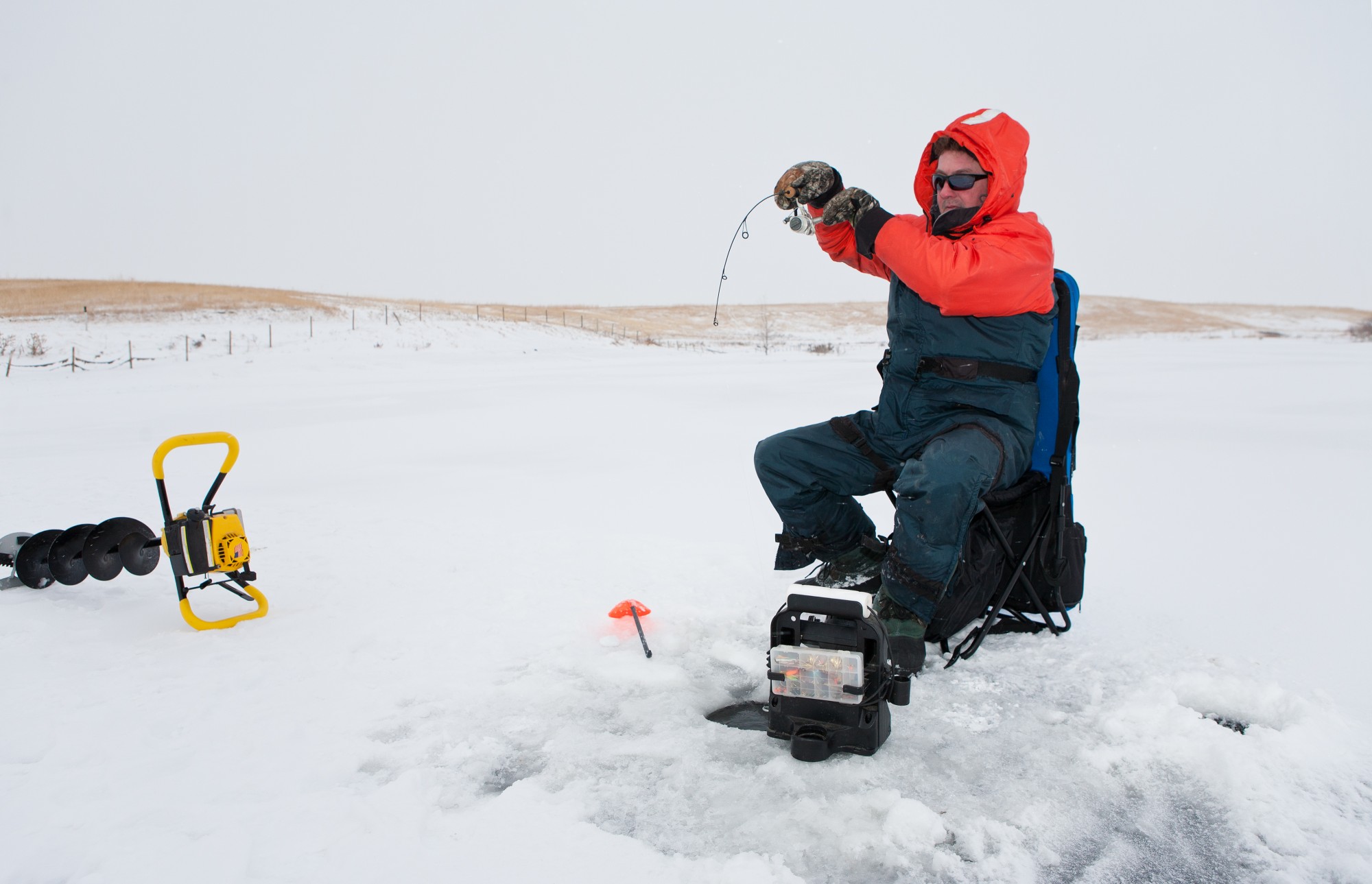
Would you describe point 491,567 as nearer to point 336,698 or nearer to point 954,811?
point 336,698

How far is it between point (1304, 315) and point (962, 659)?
115039 mm

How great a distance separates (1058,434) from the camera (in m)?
2.86

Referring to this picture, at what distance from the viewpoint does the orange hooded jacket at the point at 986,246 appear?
2570 mm

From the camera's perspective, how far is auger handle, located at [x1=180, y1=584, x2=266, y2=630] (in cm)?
297

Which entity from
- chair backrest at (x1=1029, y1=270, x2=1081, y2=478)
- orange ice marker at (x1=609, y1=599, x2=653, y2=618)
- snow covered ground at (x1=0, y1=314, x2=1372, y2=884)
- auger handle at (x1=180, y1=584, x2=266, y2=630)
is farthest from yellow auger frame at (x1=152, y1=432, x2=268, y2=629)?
chair backrest at (x1=1029, y1=270, x2=1081, y2=478)

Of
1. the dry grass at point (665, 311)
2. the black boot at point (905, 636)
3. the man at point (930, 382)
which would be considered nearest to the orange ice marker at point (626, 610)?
the man at point (930, 382)

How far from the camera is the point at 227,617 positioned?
3232mm

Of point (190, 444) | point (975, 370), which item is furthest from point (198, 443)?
point (975, 370)

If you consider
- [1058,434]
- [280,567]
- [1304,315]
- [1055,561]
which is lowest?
[280,567]

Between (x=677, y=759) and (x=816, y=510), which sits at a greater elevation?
(x=816, y=510)

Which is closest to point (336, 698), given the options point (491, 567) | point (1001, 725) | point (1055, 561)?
point (491, 567)

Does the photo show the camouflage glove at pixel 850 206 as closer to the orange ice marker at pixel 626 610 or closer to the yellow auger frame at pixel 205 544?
the orange ice marker at pixel 626 610

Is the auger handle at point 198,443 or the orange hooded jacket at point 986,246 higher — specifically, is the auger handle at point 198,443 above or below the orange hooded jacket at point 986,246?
below

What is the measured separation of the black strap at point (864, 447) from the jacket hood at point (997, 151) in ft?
2.88
